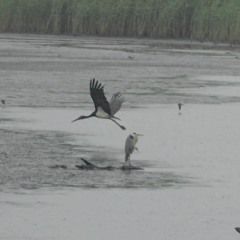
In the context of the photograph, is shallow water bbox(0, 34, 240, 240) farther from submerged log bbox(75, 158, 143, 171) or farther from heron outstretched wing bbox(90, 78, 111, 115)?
heron outstretched wing bbox(90, 78, 111, 115)

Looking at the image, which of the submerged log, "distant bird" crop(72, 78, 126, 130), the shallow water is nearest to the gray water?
the shallow water

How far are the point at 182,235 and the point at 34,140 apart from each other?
8.29m

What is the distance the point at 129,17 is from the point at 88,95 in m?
34.8

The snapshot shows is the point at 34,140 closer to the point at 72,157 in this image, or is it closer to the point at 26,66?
the point at 72,157

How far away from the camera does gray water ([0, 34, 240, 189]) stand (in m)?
17.0

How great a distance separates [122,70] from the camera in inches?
1679

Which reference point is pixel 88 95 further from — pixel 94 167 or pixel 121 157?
pixel 94 167

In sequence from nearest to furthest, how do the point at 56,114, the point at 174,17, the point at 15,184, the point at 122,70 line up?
1. the point at 15,184
2. the point at 56,114
3. the point at 122,70
4. the point at 174,17

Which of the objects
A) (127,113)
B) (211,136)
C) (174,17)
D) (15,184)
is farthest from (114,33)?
(15,184)

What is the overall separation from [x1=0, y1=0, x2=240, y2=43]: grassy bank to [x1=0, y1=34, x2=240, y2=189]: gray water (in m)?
1.28

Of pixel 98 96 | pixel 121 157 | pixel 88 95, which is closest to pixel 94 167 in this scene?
pixel 121 157

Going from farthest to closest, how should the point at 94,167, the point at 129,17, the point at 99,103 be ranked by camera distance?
1. the point at 129,17
2. the point at 99,103
3. the point at 94,167

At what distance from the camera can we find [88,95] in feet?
102

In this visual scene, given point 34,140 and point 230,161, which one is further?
point 34,140
